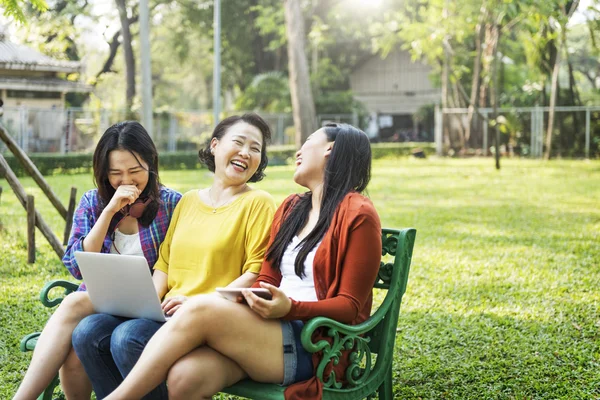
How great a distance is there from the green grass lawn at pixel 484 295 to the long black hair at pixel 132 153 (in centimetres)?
130

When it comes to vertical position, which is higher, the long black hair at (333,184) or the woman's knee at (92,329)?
the long black hair at (333,184)

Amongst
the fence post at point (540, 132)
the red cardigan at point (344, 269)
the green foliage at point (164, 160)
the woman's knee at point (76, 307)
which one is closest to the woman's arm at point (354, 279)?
the red cardigan at point (344, 269)

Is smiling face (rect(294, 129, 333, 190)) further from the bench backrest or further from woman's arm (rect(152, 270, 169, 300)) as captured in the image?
woman's arm (rect(152, 270, 169, 300))

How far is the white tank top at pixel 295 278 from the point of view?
307cm

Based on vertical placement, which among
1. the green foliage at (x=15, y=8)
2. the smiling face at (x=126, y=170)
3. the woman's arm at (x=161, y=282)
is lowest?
the woman's arm at (x=161, y=282)

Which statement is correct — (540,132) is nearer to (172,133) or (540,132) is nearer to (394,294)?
(172,133)

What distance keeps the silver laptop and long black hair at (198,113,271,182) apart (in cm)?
87

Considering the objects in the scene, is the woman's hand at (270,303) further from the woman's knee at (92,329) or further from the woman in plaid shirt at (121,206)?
the woman in plaid shirt at (121,206)

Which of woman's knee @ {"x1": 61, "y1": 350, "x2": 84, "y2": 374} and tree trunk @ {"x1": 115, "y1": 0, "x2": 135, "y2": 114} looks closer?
woman's knee @ {"x1": 61, "y1": 350, "x2": 84, "y2": 374}

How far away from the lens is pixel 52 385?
3.34 m

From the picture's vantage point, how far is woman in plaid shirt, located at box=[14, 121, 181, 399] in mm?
3410

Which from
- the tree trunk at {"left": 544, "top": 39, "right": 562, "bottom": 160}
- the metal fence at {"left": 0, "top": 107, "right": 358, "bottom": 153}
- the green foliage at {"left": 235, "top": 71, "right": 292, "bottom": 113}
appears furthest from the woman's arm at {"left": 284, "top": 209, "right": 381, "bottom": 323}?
the green foliage at {"left": 235, "top": 71, "right": 292, "bottom": 113}

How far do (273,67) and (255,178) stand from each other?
3879 centimetres

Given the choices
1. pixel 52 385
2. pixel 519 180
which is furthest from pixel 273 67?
pixel 52 385
